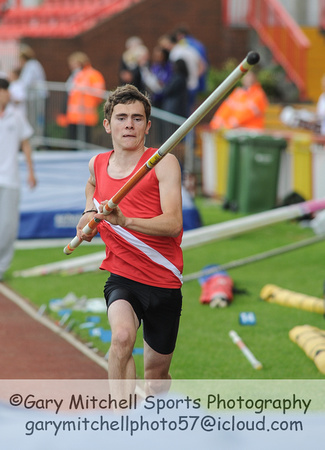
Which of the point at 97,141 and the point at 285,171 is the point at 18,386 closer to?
the point at 285,171

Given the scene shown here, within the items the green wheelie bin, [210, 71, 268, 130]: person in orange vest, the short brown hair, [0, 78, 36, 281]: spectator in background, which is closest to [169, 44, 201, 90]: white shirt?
[210, 71, 268, 130]: person in orange vest

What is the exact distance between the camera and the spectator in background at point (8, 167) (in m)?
10.5

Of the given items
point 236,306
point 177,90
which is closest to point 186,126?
point 236,306

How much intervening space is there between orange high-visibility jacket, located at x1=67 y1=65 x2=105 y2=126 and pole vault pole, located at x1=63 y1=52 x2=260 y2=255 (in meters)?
13.1

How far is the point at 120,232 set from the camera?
5223mm

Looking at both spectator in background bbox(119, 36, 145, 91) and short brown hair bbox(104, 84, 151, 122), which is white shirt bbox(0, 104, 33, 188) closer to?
short brown hair bbox(104, 84, 151, 122)

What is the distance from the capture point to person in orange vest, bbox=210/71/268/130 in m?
17.2

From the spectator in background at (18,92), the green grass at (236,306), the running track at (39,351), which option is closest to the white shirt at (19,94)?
the spectator in background at (18,92)

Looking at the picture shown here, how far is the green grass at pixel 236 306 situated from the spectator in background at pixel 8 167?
1.58ft

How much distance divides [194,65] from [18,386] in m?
12.1

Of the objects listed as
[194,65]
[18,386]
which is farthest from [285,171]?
[18,386]

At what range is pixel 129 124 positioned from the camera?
5.11 meters

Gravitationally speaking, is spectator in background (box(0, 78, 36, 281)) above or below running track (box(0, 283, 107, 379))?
above

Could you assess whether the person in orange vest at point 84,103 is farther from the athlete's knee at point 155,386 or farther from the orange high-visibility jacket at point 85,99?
the athlete's knee at point 155,386
